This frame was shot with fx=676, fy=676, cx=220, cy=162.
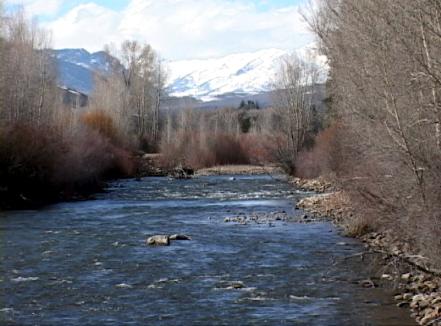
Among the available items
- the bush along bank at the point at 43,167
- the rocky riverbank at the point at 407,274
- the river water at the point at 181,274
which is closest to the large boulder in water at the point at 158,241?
the river water at the point at 181,274

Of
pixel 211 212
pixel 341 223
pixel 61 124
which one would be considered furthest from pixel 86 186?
pixel 341 223

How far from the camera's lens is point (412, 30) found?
11422 millimetres

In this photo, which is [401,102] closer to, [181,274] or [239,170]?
[181,274]

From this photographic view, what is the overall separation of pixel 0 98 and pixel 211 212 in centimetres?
1276

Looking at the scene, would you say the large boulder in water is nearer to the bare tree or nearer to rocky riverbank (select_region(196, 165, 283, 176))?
the bare tree

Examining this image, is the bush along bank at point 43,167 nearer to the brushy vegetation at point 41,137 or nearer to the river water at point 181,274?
the brushy vegetation at point 41,137

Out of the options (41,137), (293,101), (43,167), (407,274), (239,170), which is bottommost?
(239,170)

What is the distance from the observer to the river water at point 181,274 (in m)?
11.0

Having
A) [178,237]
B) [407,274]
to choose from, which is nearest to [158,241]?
[178,237]

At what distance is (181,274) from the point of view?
46.8 ft

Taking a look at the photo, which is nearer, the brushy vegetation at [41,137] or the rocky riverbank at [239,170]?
the brushy vegetation at [41,137]

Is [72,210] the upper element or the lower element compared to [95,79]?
lower

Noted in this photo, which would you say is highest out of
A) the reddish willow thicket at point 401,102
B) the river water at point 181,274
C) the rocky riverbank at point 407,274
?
the reddish willow thicket at point 401,102

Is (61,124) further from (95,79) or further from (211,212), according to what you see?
(95,79)
